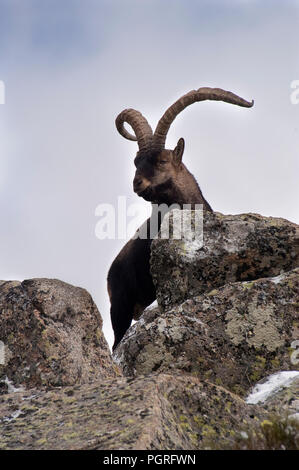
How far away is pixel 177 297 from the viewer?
7.11 meters

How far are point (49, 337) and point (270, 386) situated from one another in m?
1.63

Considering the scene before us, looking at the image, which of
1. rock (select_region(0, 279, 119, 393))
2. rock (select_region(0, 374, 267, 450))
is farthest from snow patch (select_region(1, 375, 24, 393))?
rock (select_region(0, 374, 267, 450))

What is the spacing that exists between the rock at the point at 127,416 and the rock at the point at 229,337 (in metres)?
1.39

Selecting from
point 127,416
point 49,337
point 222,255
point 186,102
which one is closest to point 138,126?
point 186,102

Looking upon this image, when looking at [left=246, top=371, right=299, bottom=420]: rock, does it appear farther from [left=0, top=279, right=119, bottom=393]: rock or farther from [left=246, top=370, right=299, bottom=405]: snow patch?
[left=0, top=279, right=119, bottom=393]: rock

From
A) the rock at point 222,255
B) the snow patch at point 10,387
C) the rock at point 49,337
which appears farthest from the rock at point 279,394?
the rock at point 222,255

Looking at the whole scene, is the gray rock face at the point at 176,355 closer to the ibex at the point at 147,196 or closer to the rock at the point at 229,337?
the rock at the point at 229,337

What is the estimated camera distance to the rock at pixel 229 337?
5645 millimetres

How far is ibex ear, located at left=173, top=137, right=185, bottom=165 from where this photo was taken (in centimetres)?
1476

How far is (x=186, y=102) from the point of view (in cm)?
1545

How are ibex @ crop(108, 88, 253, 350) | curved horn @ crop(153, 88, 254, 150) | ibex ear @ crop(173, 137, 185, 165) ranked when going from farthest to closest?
1. curved horn @ crop(153, 88, 254, 150)
2. ibex ear @ crop(173, 137, 185, 165)
3. ibex @ crop(108, 88, 253, 350)

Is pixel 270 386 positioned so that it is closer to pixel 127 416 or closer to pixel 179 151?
pixel 127 416
